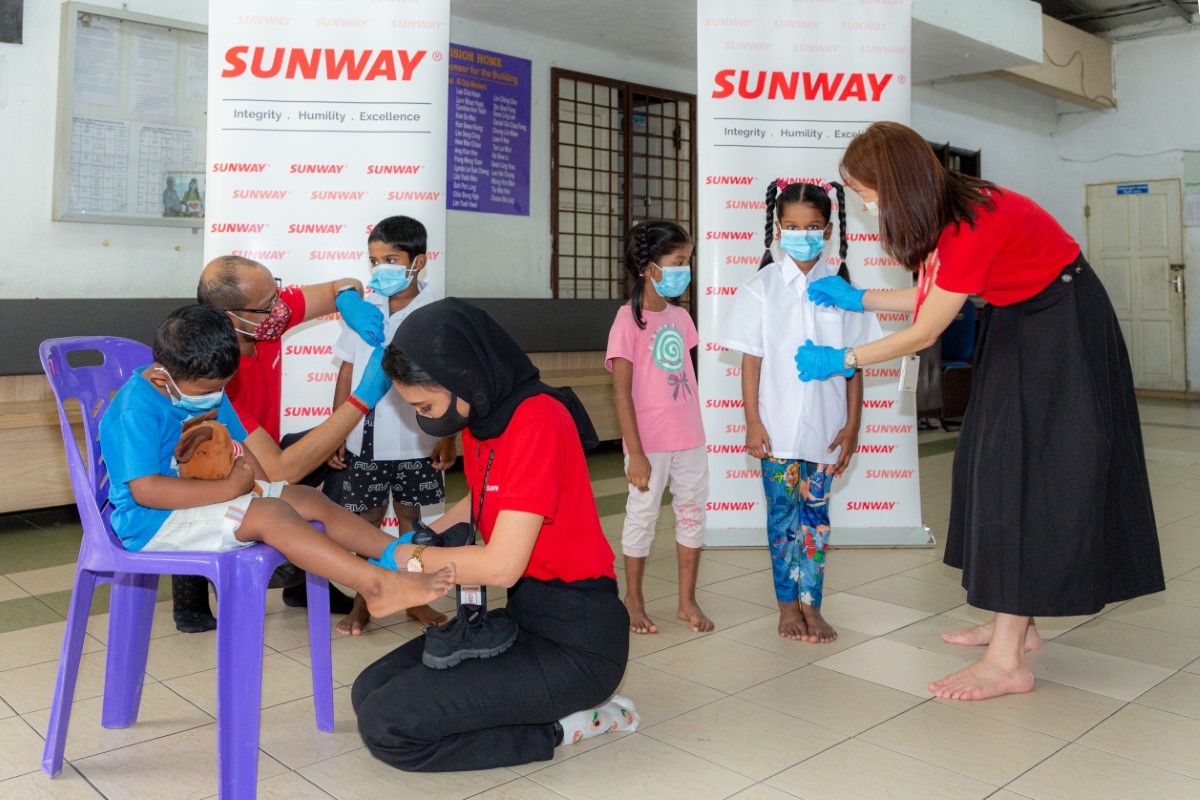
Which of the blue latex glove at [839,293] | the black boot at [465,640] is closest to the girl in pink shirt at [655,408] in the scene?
the blue latex glove at [839,293]

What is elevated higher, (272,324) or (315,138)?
(315,138)

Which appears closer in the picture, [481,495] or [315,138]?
[481,495]

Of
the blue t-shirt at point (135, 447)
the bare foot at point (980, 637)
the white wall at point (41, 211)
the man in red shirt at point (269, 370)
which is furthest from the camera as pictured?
the white wall at point (41, 211)

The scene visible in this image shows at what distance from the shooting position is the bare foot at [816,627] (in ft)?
9.12

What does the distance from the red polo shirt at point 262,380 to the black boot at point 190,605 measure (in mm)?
486

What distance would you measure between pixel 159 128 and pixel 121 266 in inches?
27.2

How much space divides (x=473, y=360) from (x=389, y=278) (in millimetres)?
1058

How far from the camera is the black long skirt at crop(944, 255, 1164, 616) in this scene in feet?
7.45

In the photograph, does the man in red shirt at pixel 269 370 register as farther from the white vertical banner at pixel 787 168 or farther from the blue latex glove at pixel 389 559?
the white vertical banner at pixel 787 168

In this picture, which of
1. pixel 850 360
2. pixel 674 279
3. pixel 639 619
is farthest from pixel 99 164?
pixel 850 360

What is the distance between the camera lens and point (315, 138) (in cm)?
339

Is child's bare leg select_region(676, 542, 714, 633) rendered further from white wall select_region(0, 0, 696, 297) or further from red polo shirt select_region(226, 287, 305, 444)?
white wall select_region(0, 0, 696, 297)

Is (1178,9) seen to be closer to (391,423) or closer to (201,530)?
(391,423)

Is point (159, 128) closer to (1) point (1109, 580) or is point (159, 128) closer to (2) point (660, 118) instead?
(2) point (660, 118)
